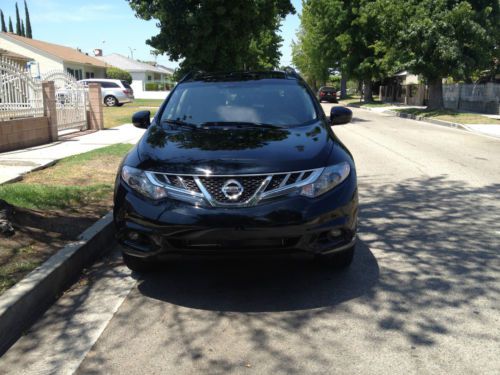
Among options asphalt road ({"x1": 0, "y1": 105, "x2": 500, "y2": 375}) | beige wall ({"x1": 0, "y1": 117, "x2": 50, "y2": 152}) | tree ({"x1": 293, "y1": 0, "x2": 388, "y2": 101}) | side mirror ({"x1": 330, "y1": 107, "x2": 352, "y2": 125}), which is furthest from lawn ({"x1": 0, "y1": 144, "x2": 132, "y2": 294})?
tree ({"x1": 293, "y1": 0, "x2": 388, "y2": 101})

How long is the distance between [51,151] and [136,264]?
26.7 ft

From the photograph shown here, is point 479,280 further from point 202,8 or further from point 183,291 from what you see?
point 202,8

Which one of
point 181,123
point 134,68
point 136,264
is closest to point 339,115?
point 181,123

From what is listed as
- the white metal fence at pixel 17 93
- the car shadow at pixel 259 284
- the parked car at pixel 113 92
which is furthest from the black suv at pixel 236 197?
the parked car at pixel 113 92

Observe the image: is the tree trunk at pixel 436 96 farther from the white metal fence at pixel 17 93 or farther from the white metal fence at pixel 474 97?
the white metal fence at pixel 17 93

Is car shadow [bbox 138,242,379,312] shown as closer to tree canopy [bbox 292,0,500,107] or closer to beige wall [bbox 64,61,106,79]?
tree canopy [bbox 292,0,500,107]

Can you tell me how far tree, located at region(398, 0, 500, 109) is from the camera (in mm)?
23905

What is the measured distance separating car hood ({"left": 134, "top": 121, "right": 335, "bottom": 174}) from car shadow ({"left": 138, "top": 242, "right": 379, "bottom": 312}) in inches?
27.2

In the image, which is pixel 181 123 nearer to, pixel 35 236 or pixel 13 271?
pixel 35 236

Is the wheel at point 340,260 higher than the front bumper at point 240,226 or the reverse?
the reverse

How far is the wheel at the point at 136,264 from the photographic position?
398 centimetres

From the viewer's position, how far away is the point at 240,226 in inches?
133

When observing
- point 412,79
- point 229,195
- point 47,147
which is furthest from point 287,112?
point 412,79

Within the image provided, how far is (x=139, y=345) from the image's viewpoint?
3.12 metres
